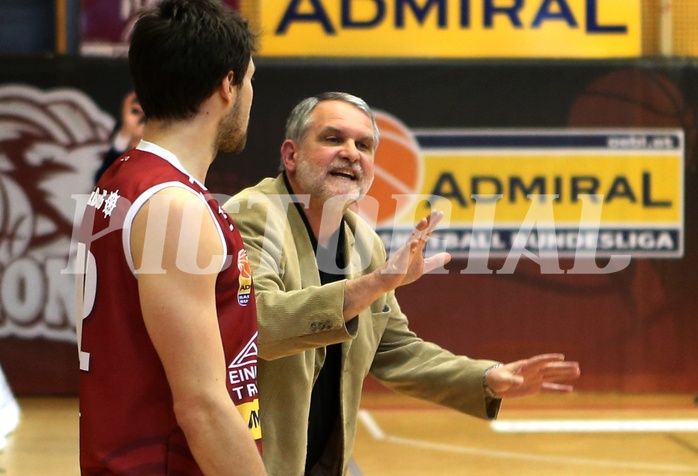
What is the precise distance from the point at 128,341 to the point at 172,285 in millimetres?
174

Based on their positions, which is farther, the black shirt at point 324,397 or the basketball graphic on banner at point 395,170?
the basketball graphic on banner at point 395,170

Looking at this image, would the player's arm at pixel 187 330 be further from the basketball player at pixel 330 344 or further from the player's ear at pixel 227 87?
the basketball player at pixel 330 344

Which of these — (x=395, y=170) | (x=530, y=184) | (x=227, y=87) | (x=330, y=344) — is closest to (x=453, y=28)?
(x=395, y=170)

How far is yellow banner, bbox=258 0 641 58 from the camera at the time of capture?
8.85 metres

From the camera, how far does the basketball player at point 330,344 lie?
3039 mm

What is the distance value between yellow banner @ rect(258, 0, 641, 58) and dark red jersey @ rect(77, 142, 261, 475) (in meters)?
6.86

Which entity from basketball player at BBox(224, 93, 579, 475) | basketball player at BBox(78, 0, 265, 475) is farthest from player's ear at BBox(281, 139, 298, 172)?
basketball player at BBox(78, 0, 265, 475)

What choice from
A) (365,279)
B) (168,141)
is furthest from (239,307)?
(365,279)

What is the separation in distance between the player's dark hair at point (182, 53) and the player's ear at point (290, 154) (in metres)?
1.25

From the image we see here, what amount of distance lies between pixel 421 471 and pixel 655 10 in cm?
512

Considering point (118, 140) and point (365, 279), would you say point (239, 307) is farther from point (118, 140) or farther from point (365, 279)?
point (118, 140)

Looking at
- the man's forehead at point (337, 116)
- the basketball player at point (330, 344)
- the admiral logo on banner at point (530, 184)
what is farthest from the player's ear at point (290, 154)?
the admiral logo on banner at point (530, 184)

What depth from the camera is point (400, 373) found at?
11.4ft

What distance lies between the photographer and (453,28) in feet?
29.2
